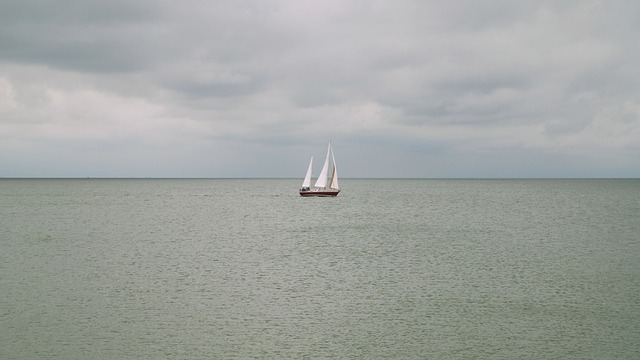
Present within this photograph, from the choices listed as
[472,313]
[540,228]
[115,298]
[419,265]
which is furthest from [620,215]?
[115,298]

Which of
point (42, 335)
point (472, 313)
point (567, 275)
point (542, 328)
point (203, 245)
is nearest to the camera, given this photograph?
point (42, 335)

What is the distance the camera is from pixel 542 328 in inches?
1053

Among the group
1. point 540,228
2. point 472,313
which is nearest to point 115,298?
point 472,313

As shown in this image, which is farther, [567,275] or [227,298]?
[567,275]

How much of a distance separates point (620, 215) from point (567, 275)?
245 ft

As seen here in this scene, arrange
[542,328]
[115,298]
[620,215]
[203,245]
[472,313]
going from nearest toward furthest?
[542,328] < [472,313] < [115,298] < [203,245] < [620,215]

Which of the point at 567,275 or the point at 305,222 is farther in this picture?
the point at 305,222

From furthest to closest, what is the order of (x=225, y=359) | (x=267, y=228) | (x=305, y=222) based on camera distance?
(x=305, y=222) < (x=267, y=228) < (x=225, y=359)

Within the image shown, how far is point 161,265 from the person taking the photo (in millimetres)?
45531

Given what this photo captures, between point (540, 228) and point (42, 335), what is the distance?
234 ft

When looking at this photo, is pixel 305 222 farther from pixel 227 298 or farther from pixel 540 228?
pixel 227 298

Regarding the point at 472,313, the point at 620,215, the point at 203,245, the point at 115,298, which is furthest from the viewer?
the point at 620,215

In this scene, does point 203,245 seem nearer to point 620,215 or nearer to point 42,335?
point 42,335

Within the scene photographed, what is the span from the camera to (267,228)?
78312mm
